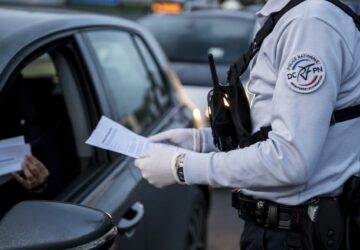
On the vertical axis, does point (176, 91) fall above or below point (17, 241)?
below

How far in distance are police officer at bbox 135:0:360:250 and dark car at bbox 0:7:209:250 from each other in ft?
1.49

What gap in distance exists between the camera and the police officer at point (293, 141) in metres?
1.50

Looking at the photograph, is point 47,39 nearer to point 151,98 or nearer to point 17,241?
point 17,241

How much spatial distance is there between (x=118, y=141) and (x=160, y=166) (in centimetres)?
27

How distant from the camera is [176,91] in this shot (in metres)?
3.75

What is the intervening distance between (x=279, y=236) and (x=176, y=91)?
2086mm

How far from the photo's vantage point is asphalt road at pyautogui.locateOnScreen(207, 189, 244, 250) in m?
4.26

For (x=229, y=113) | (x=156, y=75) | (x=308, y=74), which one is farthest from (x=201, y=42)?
(x=308, y=74)

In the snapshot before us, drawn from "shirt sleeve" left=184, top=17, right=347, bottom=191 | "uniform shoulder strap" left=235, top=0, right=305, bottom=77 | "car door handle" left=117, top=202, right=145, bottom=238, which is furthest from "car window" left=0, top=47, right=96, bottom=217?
"shirt sleeve" left=184, top=17, right=347, bottom=191

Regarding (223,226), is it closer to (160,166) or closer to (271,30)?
(160,166)

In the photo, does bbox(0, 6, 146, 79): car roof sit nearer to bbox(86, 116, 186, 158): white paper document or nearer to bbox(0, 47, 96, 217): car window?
bbox(0, 47, 96, 217): car window

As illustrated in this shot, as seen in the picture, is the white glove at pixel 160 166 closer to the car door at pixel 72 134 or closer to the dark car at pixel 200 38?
the car door at pixel 72 134

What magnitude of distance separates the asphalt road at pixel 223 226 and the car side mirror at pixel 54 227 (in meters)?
2.67

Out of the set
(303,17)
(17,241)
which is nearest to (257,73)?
(303,17)
